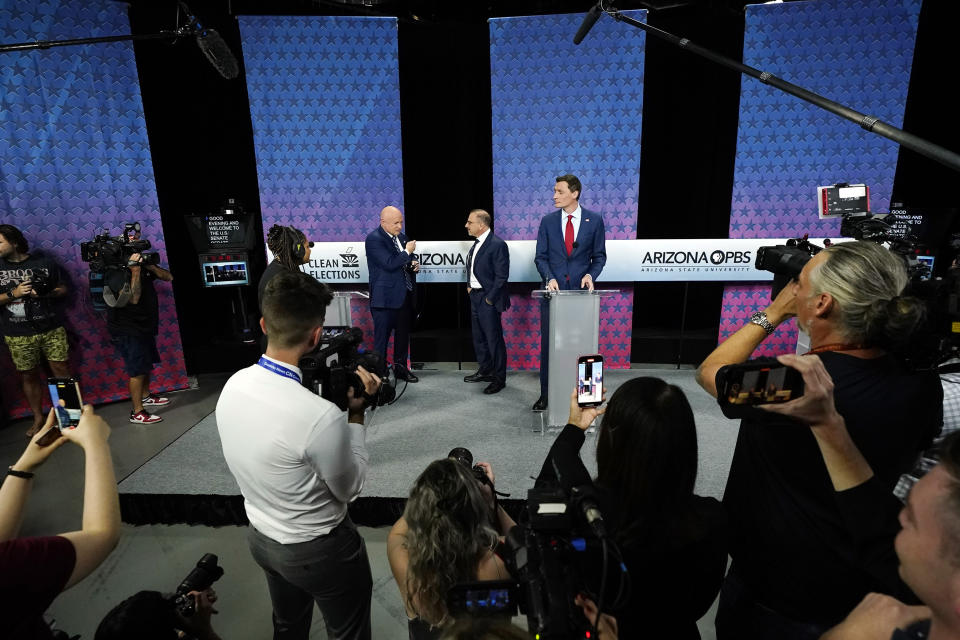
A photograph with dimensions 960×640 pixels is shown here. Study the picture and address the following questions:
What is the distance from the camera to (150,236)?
4.66 m

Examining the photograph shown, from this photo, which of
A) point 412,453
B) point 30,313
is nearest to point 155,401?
point 30,313

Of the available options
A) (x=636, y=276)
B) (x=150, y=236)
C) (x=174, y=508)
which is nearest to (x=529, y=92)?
(x=636, y=276)

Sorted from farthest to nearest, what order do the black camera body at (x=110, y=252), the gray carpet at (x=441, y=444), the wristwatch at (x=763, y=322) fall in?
the black camera body at (x=110, y=252), the gray carpet at (x=441, y=444), the wristwatch at (x=763, y=322)

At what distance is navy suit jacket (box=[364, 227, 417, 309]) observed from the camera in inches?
187

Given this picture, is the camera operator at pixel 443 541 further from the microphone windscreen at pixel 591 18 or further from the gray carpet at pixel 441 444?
the microphone windscreen at pixel 591 18

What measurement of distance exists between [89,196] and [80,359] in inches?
60.0

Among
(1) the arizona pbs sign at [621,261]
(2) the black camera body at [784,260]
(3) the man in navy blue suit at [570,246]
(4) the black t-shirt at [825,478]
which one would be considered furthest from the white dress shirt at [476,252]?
(4) the black t-shirt at [825,478]

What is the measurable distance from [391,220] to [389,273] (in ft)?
1.69

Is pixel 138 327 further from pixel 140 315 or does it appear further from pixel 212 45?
pixel 212 45

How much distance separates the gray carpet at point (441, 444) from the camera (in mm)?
3246

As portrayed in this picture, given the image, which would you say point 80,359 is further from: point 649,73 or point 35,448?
point 649,73

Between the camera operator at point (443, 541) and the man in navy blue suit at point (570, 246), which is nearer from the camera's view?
the camera operator at point (443, 541)

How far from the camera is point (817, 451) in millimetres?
1128

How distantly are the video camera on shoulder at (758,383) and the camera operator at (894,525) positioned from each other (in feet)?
0.06
